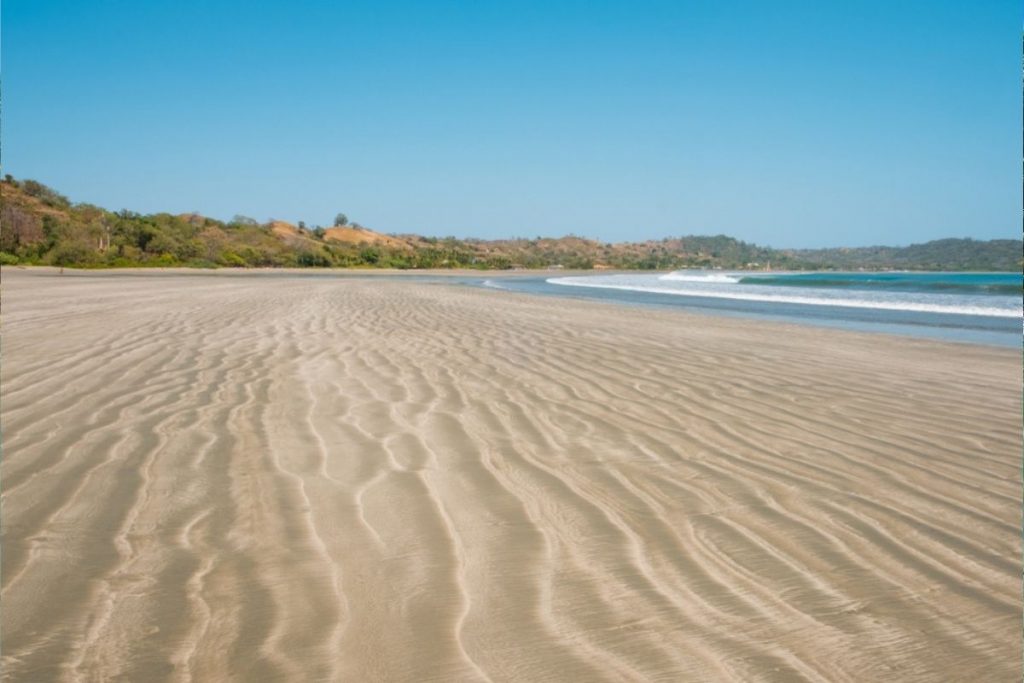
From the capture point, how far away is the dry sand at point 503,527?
75.4 inches

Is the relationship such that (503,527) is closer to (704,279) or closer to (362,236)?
(704,279)

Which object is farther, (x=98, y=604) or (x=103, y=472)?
(x=103, y=472)

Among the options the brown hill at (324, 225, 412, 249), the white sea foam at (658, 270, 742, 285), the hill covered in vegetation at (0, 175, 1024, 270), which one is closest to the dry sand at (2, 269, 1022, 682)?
the white sea foam at (658, 270, 742, 285)

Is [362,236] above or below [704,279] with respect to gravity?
above

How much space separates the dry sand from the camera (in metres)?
1.91

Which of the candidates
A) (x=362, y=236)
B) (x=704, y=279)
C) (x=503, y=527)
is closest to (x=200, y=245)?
(x=704, y=279)

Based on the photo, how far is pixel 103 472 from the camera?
135 inches

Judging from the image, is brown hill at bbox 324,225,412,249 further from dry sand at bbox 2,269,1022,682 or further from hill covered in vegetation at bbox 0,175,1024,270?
dry sand at bbox 2,269,1022,682

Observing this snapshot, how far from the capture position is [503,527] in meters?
2.80

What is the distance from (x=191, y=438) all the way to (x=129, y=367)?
9.71ft

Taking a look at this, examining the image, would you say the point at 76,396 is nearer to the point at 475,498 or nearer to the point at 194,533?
the point at 194,533

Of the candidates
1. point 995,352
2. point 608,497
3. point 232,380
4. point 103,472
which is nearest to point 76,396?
point 232,380

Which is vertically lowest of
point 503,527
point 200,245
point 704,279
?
point 704,279

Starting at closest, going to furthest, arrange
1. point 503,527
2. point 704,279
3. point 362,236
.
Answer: point 503,527 → point 704,279 → point 362,236
